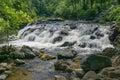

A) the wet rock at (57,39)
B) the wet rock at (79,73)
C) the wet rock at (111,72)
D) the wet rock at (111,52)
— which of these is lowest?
the wet rock at (57,39)

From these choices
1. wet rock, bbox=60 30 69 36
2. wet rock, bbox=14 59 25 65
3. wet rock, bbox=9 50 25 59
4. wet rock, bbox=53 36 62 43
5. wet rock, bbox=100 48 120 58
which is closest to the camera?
wet rock, bbox=14 59 25 65

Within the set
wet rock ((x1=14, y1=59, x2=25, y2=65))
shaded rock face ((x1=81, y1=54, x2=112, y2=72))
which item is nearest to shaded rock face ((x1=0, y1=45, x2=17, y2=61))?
wet rock ((x1=14, y1=59, x2=25, y2=65))

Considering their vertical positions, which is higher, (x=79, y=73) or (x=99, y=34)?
(x=79, y=73)

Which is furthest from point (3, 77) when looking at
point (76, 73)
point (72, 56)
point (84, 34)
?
point (84, 34)

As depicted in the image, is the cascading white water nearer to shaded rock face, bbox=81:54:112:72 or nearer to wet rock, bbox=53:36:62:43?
wet rock, bbox=53:36:62:43

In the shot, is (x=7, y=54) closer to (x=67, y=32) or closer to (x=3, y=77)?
(x=3, y=77)

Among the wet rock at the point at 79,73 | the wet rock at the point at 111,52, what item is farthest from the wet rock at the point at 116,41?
the wet rock at the point at 79,73

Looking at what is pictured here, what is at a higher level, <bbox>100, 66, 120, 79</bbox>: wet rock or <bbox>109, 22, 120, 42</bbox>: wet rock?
<bbox>100, 66, 120, 79</bbox>: wet rock

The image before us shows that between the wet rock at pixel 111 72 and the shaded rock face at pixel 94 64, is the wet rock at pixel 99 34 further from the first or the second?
the wet rock at pixel 111 72

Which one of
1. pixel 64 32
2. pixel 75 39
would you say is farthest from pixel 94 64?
pixel 64 32

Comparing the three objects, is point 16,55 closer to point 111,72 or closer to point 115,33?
point 111,72

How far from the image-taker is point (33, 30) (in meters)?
37.5

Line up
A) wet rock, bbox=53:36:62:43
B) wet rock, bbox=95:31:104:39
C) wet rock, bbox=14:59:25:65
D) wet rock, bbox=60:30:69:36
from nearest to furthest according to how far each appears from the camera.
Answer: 1. wet rock, bbox=14:59:25:65
2. wet rock, bbox=95:31:104:39
3. wet rock, bbox=53:36:62:43
4. wet rock, bbox=60:30:69:36

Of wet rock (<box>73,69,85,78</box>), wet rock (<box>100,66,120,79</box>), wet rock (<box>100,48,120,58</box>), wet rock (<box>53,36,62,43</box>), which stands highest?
wet rock (<box>100,66,120,79</box>)
